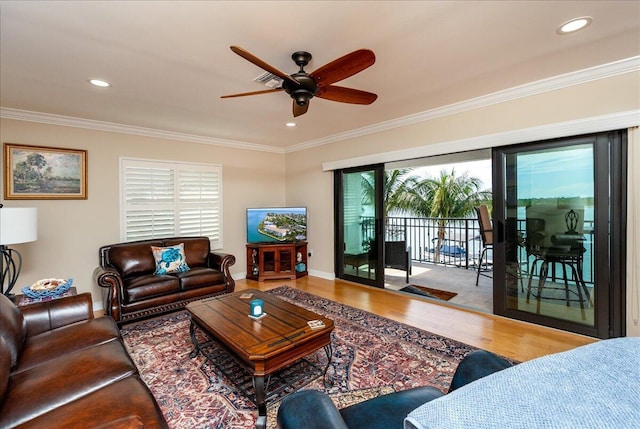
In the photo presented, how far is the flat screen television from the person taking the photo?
520 cm

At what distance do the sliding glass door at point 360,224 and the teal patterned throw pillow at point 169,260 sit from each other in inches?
102

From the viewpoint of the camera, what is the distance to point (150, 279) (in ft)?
11.3

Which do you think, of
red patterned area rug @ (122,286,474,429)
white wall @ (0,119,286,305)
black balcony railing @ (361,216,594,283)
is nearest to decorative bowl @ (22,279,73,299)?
red patterned area rug @ (122,286,474,429)

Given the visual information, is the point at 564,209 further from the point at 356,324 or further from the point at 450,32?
the point at 356,324

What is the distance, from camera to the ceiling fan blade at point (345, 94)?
2.21 metres

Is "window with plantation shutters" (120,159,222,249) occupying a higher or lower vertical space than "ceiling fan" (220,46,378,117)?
lower

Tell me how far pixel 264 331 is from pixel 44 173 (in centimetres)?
375

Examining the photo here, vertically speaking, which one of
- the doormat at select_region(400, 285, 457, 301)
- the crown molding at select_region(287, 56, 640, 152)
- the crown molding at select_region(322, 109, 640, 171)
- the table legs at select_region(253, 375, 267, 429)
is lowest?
the doormat at select_region(400, 285, 457, 301)

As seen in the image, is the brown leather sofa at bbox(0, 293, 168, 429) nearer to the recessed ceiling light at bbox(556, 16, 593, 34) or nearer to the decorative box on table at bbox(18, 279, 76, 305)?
the decorative box on table at bbox(18, 279, 76, 305)

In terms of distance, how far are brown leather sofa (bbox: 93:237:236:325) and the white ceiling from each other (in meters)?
1.89

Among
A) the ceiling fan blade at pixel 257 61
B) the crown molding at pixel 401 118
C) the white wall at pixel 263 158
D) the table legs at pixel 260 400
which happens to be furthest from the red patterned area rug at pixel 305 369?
the crown molding at pixel 401 118

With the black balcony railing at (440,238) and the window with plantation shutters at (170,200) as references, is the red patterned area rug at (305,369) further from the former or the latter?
the black balcony railing at (440,238)

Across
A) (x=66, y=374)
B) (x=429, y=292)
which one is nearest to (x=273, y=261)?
(x=429, y=292)

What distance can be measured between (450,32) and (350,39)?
0.70m
